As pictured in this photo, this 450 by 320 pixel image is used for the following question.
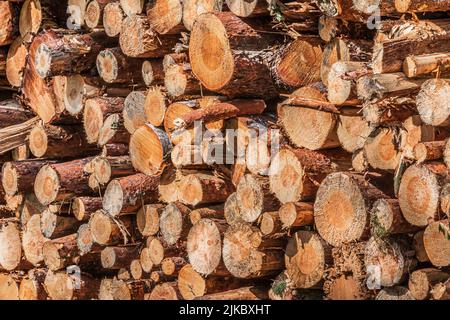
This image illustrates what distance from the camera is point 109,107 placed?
5.80 metres

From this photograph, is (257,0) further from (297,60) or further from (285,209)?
(285,209)

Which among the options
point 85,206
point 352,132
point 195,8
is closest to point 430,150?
point 352,132

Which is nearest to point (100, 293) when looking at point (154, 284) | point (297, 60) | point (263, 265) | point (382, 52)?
point (154, 284)

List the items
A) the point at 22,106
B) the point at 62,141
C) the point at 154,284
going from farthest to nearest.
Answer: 1. the point at 22,106
2. the point at 62,141
3. the point at 154,284

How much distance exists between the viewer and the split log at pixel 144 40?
536cm

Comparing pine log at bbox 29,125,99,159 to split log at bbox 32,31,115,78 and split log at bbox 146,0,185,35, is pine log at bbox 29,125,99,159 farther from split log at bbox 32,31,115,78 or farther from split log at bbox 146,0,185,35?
split log at bbox 146,0,185,35

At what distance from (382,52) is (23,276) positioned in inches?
155

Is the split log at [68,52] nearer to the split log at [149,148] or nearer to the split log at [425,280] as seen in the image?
the split log at [149,148]

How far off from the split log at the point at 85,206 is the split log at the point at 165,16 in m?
1.37

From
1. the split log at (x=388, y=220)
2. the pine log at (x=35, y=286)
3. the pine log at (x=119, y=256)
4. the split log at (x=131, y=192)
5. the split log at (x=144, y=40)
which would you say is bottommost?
the pine log at (x=35, y=286)

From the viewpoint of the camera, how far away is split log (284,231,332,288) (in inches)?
168

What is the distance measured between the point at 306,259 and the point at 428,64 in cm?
123

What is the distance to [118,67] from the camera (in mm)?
5695

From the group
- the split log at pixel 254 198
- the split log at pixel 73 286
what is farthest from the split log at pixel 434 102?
the split log at pixel 73 286
